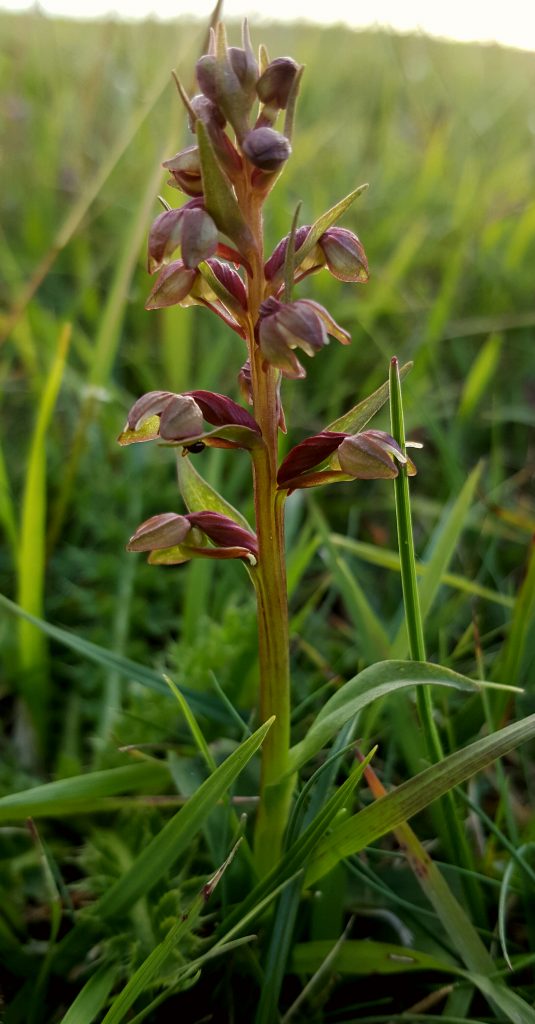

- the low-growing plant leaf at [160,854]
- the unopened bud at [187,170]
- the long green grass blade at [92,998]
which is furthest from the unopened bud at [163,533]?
the long green grass blade at [92,998]

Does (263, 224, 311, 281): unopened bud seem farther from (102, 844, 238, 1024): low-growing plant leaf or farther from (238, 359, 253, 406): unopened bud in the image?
(102, 844, 238, 1024): low-growing plant leaf

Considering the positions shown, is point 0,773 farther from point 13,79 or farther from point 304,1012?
point 13,79

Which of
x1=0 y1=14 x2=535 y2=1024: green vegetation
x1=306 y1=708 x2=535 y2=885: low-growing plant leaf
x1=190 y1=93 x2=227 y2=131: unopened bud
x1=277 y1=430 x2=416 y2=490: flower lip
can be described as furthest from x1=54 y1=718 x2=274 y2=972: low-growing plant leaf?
x1=190 y1=93 x2=227 y2=131: unopened bud

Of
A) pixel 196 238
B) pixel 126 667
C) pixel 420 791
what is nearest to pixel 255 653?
pixel 126 667

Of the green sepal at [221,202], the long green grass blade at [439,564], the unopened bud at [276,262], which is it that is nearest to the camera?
the green sepal at [221,202]

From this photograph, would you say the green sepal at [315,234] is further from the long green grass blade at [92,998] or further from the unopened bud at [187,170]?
the long green grass blade at [92,998]

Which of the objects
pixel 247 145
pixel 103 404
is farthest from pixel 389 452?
pixel 103 404
